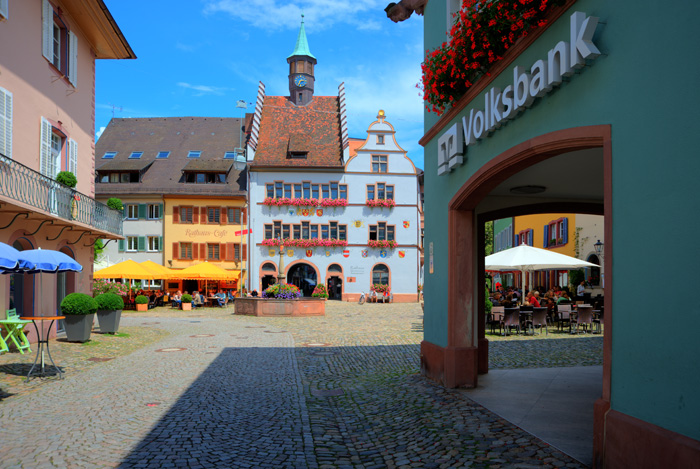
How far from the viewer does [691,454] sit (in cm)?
369

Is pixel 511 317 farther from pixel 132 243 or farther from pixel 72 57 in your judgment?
pixel 132 243

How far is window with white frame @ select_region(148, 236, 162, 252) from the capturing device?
4162 centimetres

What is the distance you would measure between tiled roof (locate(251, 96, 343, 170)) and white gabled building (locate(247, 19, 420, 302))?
0.15m

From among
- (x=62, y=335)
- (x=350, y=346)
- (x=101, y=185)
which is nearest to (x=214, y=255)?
(x=101, y=185)

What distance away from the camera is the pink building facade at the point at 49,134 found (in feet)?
44.3

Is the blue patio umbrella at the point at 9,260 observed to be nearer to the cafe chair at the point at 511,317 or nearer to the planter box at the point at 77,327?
the planter box at the point at 77,327

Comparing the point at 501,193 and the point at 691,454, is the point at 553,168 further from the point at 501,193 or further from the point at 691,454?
the point at 691,454

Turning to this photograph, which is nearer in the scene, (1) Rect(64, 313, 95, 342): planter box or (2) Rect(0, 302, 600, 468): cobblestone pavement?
(2) Rect(0, 302, 600, 468): cobblestone pavement

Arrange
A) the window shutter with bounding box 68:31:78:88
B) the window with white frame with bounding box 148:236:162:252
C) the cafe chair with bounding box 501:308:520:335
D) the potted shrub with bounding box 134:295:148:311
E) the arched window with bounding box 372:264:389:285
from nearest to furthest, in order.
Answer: the cafe chair with bounding box 501:308:520:335 → the window shutter with bounding box 68:31:78:88 → the potted shrub with bounding box 134:295:148:311 → the window with white frame with bounding box 148:236:162:252 → the arched window with bounding box 372:264:389:285

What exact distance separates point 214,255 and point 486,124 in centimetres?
3642

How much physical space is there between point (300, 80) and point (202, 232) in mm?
18173

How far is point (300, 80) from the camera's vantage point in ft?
170

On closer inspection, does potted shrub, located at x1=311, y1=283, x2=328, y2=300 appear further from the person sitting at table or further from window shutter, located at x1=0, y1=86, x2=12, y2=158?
window shutter, located at x1=0, y1=86, x2=12, y2=158

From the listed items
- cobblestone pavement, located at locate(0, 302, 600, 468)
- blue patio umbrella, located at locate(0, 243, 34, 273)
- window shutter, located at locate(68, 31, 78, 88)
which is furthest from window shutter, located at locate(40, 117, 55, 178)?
blue patio umbrella, located at locate(0, 243, 34, 273)
